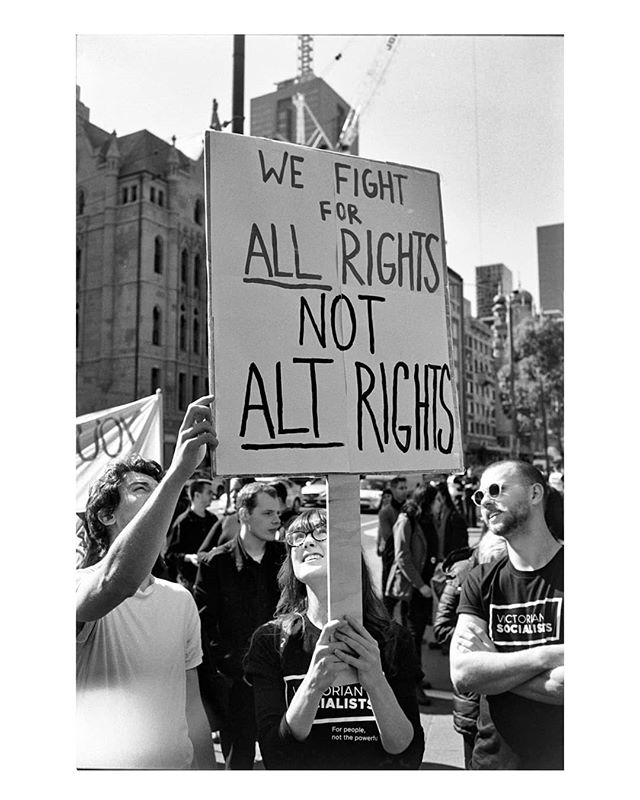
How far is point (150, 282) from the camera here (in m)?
21.4

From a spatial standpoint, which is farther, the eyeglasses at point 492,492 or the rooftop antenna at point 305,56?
the rooftop antenna at point 305,56

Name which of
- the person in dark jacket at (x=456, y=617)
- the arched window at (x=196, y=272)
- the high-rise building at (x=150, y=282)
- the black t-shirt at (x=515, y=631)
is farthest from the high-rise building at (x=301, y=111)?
the arched window at (x=196, y=272)

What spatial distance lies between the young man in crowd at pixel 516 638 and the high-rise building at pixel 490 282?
163 inches

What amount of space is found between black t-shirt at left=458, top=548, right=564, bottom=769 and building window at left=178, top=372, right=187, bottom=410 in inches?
645

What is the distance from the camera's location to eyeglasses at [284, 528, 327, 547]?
7.29 feet

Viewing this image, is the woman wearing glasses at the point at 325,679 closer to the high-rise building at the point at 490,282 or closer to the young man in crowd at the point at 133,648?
the young man in crowd at the point at 133,648

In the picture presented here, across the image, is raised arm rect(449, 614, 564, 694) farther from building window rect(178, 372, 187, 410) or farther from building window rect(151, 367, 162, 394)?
building window rect(151, 367, 162, 394)

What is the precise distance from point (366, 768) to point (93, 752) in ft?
2.86

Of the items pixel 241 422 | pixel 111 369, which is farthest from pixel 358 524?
pixel 111 369

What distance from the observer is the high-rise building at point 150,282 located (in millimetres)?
16203

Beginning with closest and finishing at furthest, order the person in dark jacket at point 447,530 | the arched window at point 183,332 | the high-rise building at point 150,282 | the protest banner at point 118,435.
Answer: the protest banner at point 118,435 < the person in dark jacket at point 447,530 < the high-rise building at point 150,282 < the arched window at point 183,332
